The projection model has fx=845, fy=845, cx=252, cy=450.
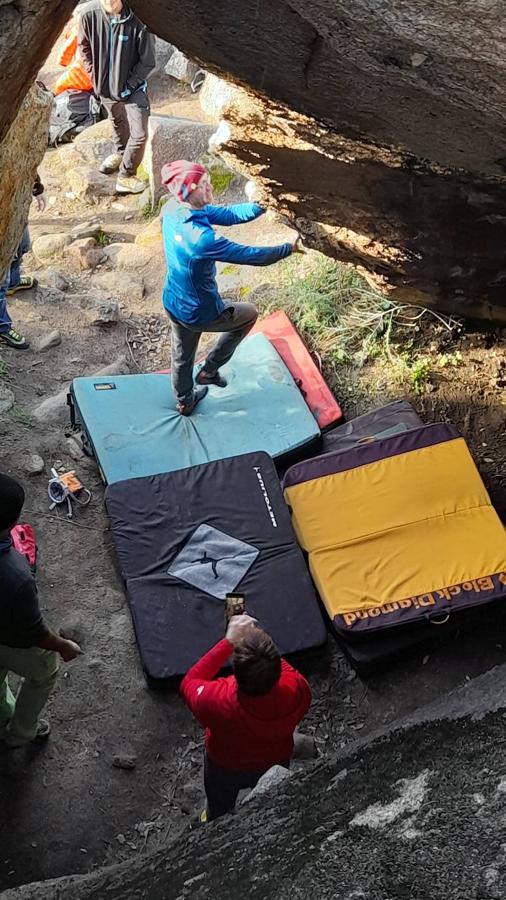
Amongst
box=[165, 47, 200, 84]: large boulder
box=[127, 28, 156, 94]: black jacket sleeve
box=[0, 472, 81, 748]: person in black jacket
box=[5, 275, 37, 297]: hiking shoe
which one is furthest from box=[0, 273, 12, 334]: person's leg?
box=[165, 47, 200, 84]: large boulder

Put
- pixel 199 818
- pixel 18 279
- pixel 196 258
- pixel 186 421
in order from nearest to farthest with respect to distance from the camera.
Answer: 1. pixel 199 818
2. pixel 196 258
3. pixel 186 421
4. pixel 18 279

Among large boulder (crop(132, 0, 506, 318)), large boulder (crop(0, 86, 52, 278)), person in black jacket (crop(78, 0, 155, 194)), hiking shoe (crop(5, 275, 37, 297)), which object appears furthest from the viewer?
person in black jacket (crop(78, 0, 155, 194))

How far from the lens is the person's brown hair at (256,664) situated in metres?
3.30

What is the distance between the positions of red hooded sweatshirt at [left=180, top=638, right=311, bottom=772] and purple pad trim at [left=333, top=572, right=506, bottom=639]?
1212mm

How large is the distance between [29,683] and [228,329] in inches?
109

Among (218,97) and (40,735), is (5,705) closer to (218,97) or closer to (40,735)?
(40,735)

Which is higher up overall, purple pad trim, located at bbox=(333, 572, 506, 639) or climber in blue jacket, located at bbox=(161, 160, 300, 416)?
climber in blue jacket, located at bbox=(161, 160, 300, 416)

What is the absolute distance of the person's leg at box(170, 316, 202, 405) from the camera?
577cm

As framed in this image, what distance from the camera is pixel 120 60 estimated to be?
7.88 meters

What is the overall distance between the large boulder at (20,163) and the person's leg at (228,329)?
1789 millimetres

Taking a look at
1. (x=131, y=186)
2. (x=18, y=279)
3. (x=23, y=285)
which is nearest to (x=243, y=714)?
(x=18, y=279)

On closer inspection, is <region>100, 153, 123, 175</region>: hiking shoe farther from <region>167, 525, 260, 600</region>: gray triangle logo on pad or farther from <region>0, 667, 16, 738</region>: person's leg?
<region>0, 667, 16, 738</region>: person's leg

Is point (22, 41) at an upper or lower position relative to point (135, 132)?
upper

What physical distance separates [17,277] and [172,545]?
10.8 feet
